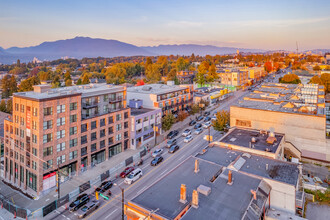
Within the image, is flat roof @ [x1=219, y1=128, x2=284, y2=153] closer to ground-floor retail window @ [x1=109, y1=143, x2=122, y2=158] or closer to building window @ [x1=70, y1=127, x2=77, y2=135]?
ground-floor retail window @ [x1=109, y1=143, x2=122, y2=158]

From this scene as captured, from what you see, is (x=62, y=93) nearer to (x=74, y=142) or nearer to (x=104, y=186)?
(x=74, y=142)

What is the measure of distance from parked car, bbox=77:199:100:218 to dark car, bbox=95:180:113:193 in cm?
295

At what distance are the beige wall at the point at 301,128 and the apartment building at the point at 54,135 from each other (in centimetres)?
3208

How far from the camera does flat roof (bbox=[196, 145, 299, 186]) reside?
2728 centimetres

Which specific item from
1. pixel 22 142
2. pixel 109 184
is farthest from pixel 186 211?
pixel 22 142

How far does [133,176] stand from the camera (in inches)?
1416

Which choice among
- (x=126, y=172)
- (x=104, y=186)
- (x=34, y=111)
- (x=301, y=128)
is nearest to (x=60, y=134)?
(x=34, y=111)

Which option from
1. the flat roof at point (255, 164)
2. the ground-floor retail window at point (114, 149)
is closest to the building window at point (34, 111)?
the ground-floor retail window at point (114, 149)

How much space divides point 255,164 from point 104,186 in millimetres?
22337

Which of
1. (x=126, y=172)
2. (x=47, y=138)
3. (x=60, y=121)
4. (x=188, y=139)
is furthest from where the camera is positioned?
(x=188, y=139)

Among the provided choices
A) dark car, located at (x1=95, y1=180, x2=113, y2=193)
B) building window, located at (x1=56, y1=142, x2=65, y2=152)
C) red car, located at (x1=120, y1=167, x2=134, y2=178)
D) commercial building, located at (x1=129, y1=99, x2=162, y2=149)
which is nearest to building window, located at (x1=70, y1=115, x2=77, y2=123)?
building window, located at (x1=56, y1=142, x2=65, y2=152)

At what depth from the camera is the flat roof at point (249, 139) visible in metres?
36.1

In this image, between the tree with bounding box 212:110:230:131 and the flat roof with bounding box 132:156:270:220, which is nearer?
the flat roof with bounding box 132:156:270:220

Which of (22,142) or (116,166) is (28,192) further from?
(116,166)
